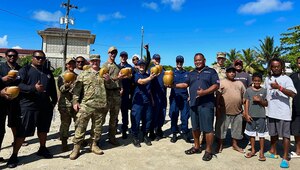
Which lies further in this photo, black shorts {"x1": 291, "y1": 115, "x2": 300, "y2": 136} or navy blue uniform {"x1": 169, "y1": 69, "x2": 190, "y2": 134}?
navy blue uniform {"x1": 169, "y1": 69, "x2": 190, "y2": 134}

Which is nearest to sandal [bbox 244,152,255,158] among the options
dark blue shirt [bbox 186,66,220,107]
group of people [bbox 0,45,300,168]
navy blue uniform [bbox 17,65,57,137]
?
group of people [bbox 0,45,300,168]

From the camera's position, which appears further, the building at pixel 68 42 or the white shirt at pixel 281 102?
the building at pixel 68 42

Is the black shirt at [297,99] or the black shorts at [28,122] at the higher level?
the black shirt at [297,99]

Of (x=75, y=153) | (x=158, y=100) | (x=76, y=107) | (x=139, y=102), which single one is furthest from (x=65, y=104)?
(x=158, y=100)

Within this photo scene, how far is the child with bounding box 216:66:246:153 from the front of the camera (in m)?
5.72

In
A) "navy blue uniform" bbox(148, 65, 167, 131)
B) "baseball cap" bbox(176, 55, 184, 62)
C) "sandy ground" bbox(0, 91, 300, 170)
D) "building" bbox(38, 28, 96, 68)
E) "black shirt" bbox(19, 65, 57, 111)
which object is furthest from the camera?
"building" bbox(38, 28, 96, 68)

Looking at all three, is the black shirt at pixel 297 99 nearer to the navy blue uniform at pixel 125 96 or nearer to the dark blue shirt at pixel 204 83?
the dark blue shirt at pixel 204 83

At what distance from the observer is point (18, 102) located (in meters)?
4.74

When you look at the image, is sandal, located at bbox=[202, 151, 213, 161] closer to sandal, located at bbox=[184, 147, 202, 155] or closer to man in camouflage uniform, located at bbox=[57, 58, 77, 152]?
sandal, located at bbox=[184, 147, 202, 155]

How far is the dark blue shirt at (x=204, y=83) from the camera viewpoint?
5215 mm

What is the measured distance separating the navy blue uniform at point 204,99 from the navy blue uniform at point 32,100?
328cm

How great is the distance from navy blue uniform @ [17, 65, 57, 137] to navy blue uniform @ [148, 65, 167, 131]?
2783mm

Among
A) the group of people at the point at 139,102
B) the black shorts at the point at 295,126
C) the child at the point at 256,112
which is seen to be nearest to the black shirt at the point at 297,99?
the group of people at the point at 139,102

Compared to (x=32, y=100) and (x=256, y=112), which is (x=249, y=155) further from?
(x=32, y=100)
